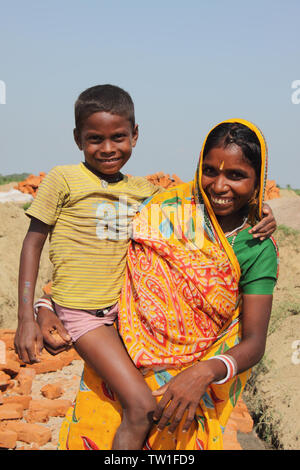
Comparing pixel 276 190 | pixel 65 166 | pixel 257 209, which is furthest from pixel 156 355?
pixel 276 190

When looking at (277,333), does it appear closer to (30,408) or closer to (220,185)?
(30,408)

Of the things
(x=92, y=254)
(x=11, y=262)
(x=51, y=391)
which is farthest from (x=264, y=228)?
(x=11, y=262)

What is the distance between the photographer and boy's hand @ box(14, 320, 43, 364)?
6.95 ft

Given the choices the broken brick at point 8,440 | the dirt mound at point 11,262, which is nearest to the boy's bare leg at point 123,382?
the broken brick at point 8,440

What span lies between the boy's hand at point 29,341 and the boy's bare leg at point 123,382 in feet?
0.58

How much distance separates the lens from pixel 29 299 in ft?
7.11

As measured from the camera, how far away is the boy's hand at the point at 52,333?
2156 millimetres

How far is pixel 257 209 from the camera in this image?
2.21 m

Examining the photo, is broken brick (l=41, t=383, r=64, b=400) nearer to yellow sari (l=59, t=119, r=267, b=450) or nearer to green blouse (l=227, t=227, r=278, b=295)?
yellow sari (l=59, t=119, r=267, b=450)

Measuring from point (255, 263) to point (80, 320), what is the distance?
0.78m

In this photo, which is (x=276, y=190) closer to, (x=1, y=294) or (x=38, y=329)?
(x=1, y=294)

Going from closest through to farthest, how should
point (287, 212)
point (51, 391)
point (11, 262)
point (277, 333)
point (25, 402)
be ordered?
point (25, 402) → point (51, 391) → point (277, 333) → point (11, 262) → point (287, 212)

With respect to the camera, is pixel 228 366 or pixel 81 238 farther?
pixel 81 238

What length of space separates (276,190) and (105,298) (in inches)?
599
